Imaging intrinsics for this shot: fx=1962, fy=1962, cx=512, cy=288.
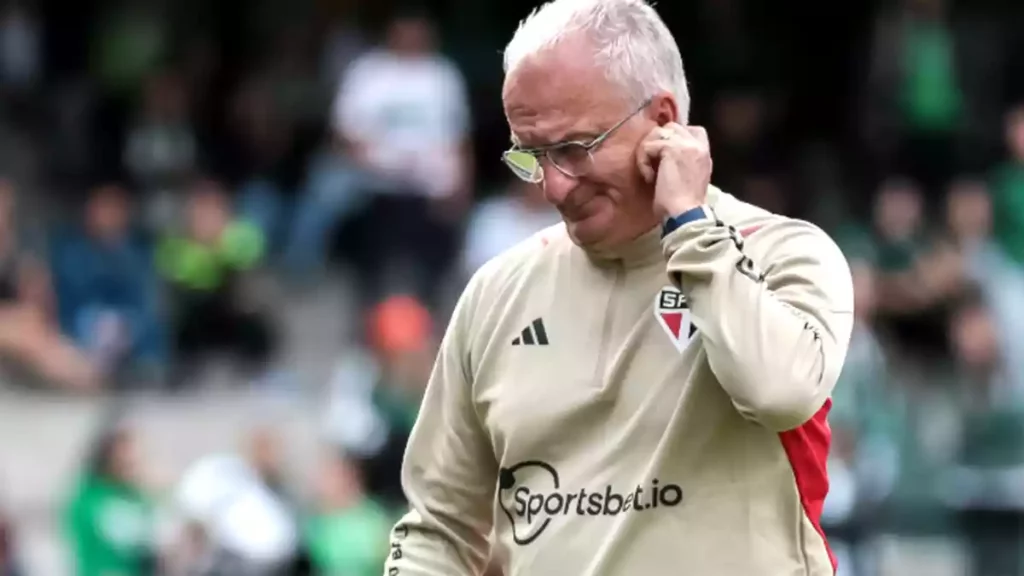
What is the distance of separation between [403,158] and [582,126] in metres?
8.58

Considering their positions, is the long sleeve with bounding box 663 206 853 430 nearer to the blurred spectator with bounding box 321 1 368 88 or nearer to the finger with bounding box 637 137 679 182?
the finger with bounding box 637 137 679 182

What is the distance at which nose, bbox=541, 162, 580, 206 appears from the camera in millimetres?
3639

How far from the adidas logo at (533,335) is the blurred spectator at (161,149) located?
Answer: 10191 mm

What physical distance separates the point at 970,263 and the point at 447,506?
8.64 m

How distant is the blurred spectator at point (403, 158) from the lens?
39.6ft

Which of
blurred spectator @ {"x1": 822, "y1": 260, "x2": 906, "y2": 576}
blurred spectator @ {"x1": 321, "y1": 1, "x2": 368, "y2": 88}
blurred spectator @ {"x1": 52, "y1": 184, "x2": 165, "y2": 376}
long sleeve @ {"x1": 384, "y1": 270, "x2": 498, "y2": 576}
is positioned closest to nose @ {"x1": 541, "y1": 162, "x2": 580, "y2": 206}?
long sleeve @ {"x1": 384, "y1": 270, "x2": 498, "y2": 576}

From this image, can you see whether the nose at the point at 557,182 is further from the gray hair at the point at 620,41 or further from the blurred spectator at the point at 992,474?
the blurred spectator at the point at 992,474

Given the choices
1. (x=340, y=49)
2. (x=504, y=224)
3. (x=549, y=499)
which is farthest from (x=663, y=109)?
(x=340, y=49)

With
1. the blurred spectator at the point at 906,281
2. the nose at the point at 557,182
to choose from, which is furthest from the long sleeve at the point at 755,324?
Answer: the blurred spectator at the point at 906,281

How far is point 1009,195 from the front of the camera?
12.2 metres

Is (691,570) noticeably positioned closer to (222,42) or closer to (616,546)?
(616,546)

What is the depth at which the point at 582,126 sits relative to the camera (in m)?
3.61

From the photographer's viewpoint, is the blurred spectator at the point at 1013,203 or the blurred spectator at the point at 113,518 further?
the blurred spectator at the point at 1013,203

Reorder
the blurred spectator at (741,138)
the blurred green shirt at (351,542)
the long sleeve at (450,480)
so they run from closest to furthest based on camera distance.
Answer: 1. the long sleeve at (450,480)
2. the blurred green shirt at (351,542)
3. the blurred spectator at (741,138)
